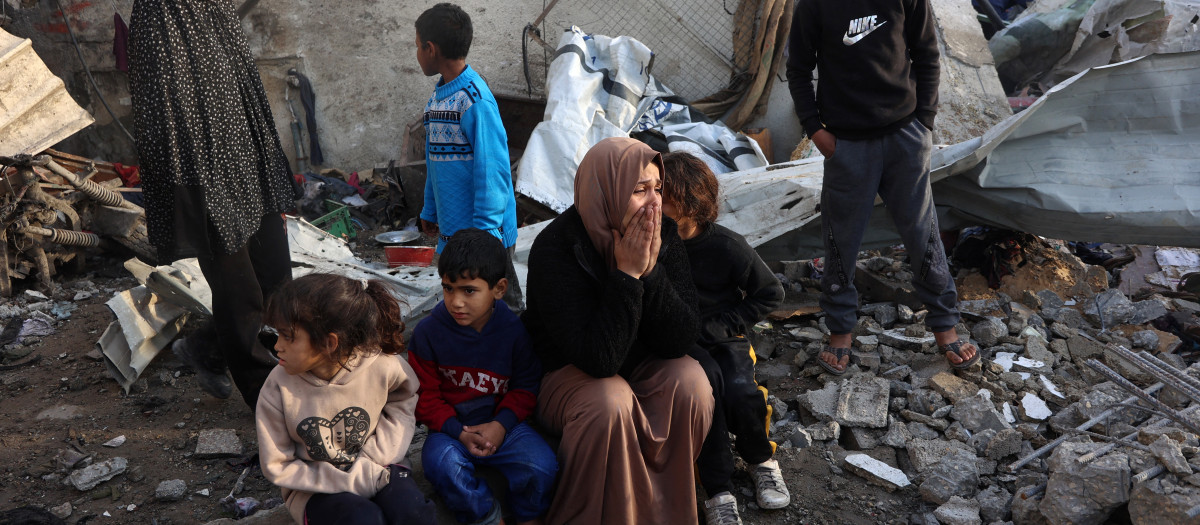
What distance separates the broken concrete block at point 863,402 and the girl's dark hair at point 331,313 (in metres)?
1.98

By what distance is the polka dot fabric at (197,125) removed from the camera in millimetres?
2715

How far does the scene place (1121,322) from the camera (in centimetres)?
395

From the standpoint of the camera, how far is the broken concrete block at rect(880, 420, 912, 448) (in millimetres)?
3049

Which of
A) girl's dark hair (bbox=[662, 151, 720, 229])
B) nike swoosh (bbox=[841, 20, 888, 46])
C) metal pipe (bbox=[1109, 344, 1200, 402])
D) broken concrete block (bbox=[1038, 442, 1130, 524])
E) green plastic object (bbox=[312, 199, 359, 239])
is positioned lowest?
green plastic object (bbox=[312, 199, 359, 239])

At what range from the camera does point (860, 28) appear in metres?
3.23

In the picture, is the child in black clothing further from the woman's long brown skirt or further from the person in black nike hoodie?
the person in black nike hoodie

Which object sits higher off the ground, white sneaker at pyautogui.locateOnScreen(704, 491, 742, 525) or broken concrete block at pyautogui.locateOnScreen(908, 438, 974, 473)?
white sneaker at pyautogui.locateOnScreen(704, 491, 742, 525)

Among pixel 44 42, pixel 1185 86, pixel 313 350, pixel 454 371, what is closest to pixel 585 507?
pixel 454 371

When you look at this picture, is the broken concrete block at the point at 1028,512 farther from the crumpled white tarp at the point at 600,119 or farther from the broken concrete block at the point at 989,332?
the crumpled white tarp at the point at 600,119

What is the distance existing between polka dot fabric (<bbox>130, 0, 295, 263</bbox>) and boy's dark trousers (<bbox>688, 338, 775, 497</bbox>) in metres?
1.86

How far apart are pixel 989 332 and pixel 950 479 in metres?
1.28

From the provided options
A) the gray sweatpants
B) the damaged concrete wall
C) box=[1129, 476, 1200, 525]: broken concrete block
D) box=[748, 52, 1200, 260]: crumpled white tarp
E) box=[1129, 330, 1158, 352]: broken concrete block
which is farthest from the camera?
the damaged concrete wall

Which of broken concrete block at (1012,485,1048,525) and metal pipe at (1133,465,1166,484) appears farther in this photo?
broken concrete block at (1012,485,1048,525)

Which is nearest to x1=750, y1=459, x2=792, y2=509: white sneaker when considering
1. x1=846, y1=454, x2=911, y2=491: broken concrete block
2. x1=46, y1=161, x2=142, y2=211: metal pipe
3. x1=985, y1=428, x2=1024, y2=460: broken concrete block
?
x1=846, y1=454, x2=911, y2=491: broken concrete block
